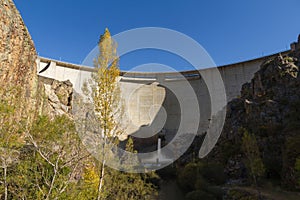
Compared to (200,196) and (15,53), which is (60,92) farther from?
(200,196)

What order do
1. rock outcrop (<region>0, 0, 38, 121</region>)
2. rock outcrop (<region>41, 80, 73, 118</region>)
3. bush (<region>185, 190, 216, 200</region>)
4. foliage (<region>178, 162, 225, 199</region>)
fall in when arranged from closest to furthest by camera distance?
1. rock outcrop (<region>0, 0, 38, 121</region>)
2. bush (<region>185, 190, 216, 200</region>)
3. foliage (<region>178, 162, 225, 199</region>)
4. rock outcrop (<region>41, 80, 73, 118</region>)

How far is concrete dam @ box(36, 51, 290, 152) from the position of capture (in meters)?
29.4

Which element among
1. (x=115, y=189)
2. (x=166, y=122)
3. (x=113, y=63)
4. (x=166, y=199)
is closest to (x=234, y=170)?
(x=166, y=199)

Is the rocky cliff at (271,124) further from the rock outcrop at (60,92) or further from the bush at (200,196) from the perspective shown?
the rock outcrop at (60,92)

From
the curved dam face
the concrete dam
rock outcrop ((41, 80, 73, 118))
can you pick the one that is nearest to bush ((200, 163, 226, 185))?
rock outcrop ((41, 80, 73, 118))

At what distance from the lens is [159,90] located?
1309 inches

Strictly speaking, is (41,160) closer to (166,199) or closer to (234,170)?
(166,199)

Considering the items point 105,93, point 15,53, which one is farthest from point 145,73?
point 105,93

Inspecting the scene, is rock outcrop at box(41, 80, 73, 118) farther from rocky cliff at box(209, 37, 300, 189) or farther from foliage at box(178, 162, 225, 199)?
rocky cliff at box(209, 37, 300, 189)

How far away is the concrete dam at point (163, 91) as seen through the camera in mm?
29375

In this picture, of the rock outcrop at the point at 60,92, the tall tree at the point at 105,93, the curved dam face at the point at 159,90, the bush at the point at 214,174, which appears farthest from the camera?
the curved dam face at the point at 159,90

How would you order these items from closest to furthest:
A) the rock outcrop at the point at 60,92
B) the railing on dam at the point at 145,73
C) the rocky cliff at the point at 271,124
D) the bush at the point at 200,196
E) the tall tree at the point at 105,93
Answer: the tall tree at the point at 105,93 < the bush at the point at 200,196 < the rocky cliff at the point at 271,124 < the rock outcrop at the point at 60,92 < the railing on dam at the point at 145,73

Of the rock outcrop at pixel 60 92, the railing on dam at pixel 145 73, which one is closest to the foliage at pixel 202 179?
the rock outcrop at pixel 60 92

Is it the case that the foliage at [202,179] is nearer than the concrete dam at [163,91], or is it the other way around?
the foliage at [202,179]
